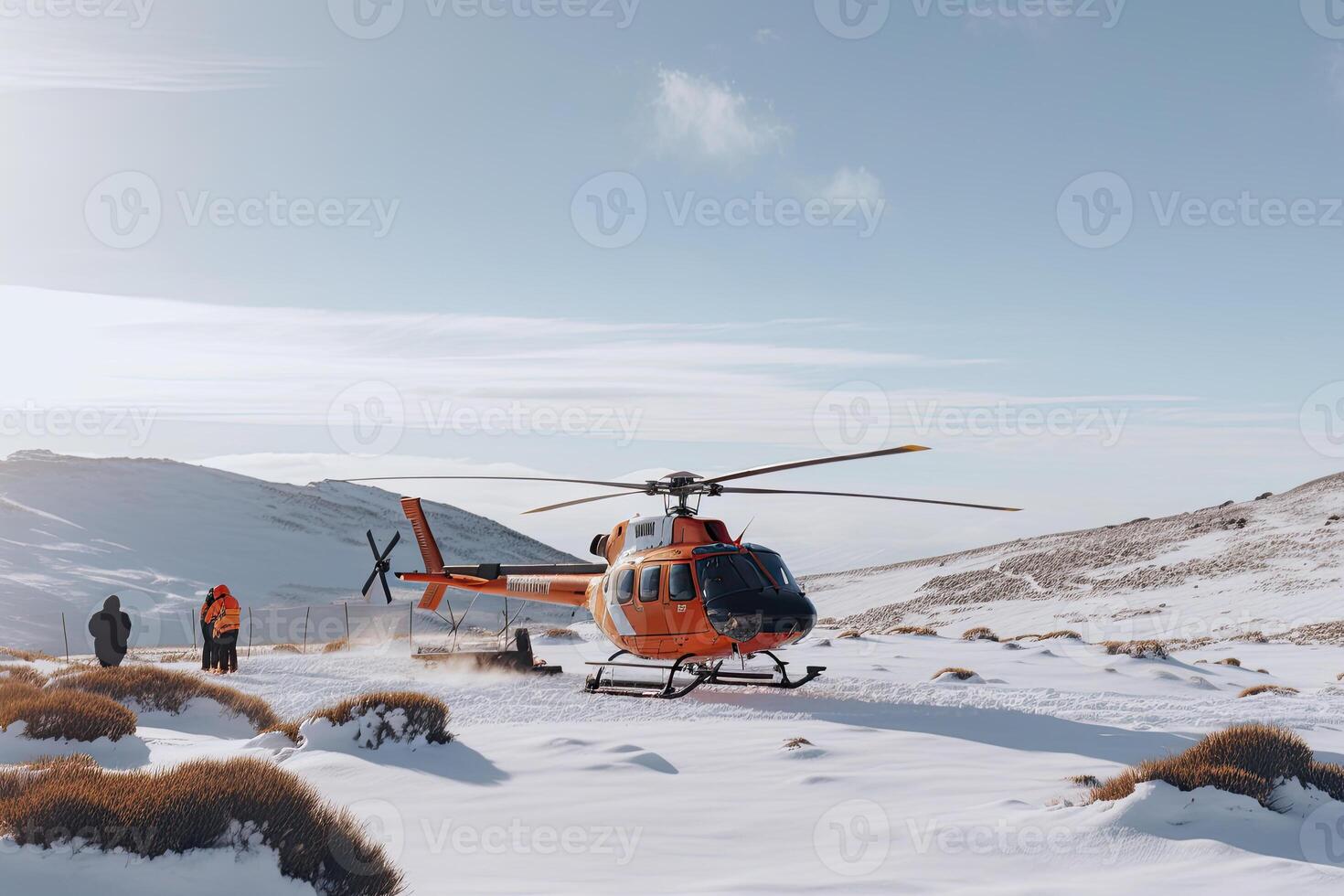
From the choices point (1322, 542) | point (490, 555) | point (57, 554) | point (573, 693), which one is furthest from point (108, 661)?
point (490, 555)

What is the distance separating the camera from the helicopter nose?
1431 centimetres

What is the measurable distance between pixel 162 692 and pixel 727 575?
30.7 ft

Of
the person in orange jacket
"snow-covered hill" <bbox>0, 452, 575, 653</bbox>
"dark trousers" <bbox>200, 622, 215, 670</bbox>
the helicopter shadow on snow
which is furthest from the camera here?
"snow-covered hill" <bbox>0, 452, 575, 653</bbox>

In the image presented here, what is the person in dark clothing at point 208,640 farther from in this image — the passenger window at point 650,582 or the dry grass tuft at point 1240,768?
the dry grass tuft at point 1240,768

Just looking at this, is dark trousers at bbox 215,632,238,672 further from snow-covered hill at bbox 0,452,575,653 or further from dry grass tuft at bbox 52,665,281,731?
snow-covered hill at bbox 0,452,575,653

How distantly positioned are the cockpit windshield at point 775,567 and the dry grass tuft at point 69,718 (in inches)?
351

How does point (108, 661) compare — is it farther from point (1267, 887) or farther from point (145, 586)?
point (145, 586)

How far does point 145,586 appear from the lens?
56.1 m

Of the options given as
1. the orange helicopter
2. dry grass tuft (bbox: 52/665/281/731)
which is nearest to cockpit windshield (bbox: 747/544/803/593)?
the orange helicopter

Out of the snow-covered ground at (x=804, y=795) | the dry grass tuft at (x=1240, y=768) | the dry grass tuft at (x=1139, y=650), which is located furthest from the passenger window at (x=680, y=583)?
the dry grass tuft at (x=1139, y=650)

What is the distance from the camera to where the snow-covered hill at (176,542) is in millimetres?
51656

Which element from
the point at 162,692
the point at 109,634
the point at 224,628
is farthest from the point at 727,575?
the point at 109,634

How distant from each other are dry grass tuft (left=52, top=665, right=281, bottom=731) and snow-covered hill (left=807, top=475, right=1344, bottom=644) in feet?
101

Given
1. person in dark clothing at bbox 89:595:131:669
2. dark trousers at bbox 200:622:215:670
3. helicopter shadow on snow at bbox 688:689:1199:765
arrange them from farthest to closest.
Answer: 1. dark trousers at bbox 200:622:215:670
2. person in dark clothing at bbox 89:595:131:669
3. helicopter shadow on snow at bbox 688:689:1199:765
